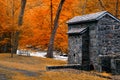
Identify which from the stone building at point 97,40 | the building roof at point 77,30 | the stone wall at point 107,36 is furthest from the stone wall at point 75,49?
the stone wall at point 107,36

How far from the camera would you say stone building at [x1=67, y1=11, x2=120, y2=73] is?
2225 cm

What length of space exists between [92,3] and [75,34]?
21.3 meters

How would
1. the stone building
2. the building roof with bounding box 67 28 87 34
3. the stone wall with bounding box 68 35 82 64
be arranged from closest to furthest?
the stone building
the building roof with bounding box 67 28 87 34
the stone wall with bounding box 68 35 82 64

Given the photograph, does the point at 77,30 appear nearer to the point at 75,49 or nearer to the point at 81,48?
the point at 75,49

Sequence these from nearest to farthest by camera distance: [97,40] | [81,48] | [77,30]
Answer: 1. [97,40]
2. [81,48]
3. [77,30]

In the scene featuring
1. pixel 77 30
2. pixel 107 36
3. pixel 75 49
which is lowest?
pixel 75 49

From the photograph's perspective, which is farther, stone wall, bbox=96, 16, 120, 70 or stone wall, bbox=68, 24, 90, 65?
stone wall, bbox=68, 24, 90, 65

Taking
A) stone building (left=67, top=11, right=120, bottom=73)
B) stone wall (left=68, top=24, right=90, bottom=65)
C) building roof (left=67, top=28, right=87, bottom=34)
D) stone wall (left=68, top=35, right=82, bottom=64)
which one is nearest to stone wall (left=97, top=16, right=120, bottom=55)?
stone building (left=67, top=11, right=120, bottom=73)

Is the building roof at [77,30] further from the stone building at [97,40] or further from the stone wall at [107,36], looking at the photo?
the stone wall at [107,36]

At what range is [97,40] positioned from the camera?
22.3m

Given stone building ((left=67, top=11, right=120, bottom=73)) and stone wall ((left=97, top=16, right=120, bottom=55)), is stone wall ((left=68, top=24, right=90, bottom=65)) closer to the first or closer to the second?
stone building ((left=67, top=11, right=120, bottom=73))

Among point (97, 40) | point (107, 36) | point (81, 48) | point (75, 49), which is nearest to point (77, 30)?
point (75, 49)

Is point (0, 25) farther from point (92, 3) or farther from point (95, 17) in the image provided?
point (92, 3)

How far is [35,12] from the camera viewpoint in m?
41.6
